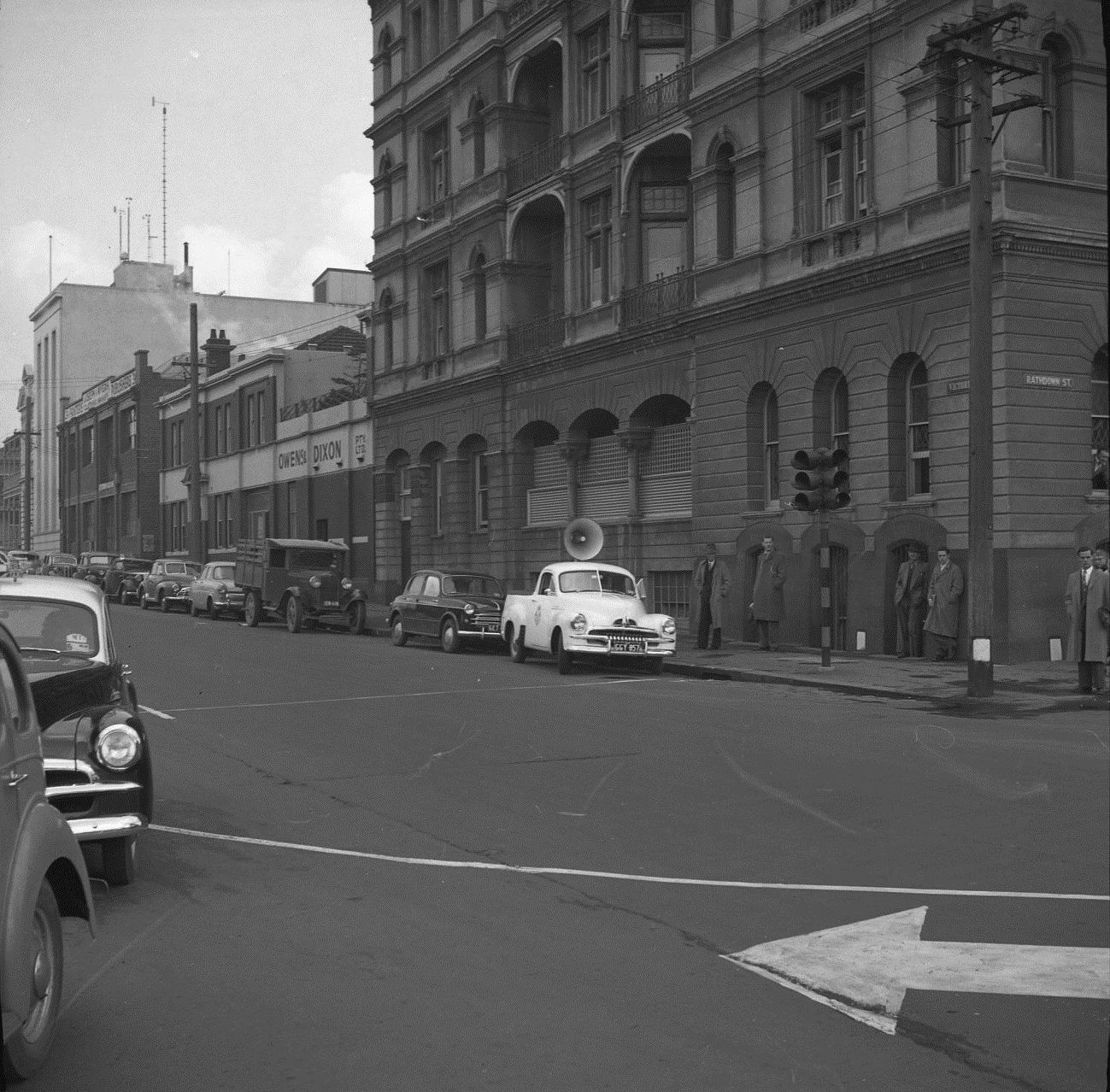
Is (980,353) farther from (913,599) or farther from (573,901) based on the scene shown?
(573,901)

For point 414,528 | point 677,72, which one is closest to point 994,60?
point 677,72

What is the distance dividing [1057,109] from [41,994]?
21748mm

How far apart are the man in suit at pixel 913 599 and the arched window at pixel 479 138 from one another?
19.3m

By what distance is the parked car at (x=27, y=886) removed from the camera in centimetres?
447

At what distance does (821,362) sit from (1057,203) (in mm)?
4888

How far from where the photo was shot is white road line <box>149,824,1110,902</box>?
7.41 metres

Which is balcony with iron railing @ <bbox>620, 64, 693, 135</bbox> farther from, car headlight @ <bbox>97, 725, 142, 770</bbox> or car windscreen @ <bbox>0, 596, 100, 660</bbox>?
car headlight @ <bbox>97, 725, 142, 770</bbox>

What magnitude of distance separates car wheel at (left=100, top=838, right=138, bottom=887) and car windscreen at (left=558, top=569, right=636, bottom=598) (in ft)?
52.0

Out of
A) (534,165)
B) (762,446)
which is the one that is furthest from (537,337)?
(762,446)

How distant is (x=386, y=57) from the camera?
4406cm

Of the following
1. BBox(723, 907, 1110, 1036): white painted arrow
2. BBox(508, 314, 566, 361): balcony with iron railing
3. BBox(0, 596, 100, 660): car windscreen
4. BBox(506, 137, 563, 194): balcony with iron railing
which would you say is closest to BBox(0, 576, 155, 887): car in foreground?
BBox(0, 596, 100, 660): car windscreen

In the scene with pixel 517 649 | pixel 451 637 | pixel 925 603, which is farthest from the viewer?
pixel 451 637

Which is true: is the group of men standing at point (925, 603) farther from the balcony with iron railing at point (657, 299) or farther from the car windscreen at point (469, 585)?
the balcony with iron railing at point (657, 299)

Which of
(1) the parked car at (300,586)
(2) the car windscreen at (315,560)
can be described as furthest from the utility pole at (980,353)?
(2) the car windscreen at (315,560)
